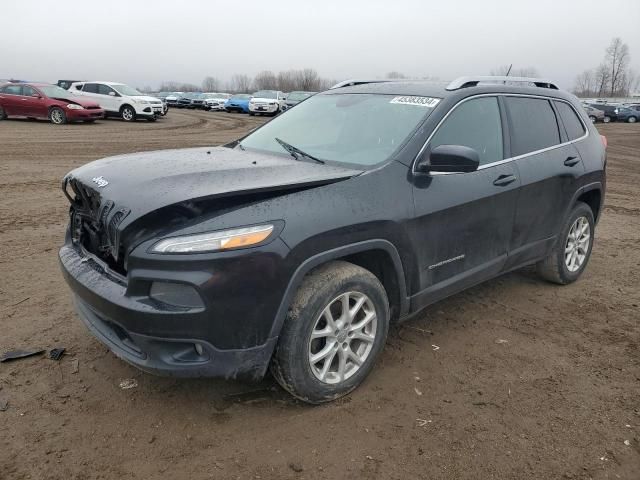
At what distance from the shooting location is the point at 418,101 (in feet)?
12.2

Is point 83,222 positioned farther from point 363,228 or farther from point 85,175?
point 363,228

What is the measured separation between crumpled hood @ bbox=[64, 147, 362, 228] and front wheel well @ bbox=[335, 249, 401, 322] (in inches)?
19.1

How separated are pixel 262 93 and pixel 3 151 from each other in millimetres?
22712

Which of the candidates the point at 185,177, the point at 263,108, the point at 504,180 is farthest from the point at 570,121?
the point at 263,108

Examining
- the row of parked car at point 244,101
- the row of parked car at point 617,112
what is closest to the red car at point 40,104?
the row of parked car at point 244,101

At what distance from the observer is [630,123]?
41.9m

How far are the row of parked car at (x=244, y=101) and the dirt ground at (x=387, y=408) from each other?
69.8 feet

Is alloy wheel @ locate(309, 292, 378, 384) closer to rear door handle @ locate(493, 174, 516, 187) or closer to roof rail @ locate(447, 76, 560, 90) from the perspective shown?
rear door handle @ locate(493, 174, 516, 187)

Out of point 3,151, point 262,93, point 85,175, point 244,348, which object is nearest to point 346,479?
point 244,348

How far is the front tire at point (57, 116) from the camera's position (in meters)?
20.4

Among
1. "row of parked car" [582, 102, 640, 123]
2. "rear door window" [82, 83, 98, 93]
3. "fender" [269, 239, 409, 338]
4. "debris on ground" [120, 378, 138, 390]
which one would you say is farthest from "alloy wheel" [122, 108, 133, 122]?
"row of parked car" [582, 102, 640, 123]

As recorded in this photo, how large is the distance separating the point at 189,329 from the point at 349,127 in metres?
1.97

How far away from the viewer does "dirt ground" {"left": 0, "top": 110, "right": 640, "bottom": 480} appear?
102 inches

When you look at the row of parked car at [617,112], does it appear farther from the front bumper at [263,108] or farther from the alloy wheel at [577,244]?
the alloy wheel at [577,244]
